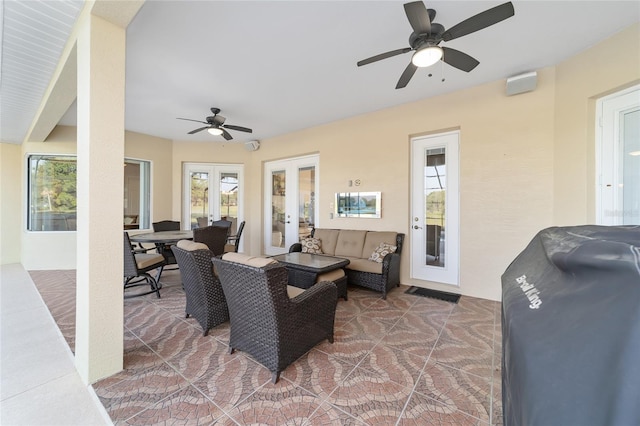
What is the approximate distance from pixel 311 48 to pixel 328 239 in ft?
9.56

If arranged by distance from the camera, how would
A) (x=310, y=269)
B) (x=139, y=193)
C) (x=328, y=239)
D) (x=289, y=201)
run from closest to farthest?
(x=310, y=269), (x=328, y=239), (x=139, y=193), (x=289, y=201)

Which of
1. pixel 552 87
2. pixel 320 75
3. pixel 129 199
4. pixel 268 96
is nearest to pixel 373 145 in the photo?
pixel 320 75

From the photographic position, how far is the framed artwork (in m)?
4.33

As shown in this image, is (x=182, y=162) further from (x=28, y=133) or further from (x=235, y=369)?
(x=235, y=369)

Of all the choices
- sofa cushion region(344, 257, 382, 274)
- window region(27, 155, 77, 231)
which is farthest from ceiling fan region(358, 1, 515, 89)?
window region(27, 155, 77, 231)

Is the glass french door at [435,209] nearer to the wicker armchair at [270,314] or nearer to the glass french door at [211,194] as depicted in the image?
the wicker armchair at [270,314]

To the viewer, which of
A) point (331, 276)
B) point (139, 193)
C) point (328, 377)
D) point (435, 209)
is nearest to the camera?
point (328, 377)

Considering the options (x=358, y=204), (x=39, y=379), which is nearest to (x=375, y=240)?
(x=358, y=204)

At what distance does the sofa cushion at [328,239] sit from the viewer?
14.5 feet

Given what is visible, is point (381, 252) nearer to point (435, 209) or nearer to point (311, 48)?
point (435, 209)

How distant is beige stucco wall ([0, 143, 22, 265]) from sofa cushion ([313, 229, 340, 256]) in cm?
636

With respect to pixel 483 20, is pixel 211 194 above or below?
below

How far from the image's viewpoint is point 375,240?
159 inches

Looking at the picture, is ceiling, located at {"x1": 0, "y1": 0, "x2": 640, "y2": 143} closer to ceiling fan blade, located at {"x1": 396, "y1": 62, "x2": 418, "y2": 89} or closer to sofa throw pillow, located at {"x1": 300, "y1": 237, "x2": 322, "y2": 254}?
ceiling fan blade, located at {"x1": 396, "y1": 62, "x2": 418, "y2": 89}
